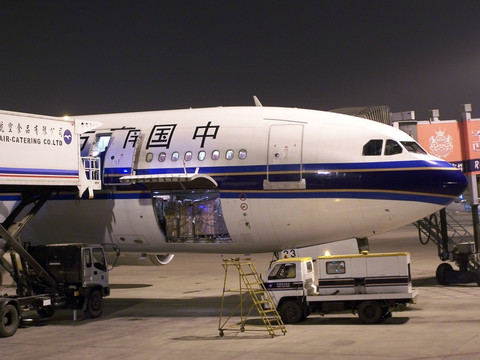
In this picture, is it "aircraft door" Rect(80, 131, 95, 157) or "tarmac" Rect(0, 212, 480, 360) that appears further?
"aircraft door" Rect(80, 131, 95, 157)

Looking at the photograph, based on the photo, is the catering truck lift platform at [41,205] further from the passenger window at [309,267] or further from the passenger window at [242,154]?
the passenger window at [309,267]

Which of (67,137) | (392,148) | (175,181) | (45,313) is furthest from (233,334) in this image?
(67,137)

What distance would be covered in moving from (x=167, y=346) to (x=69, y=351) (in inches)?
99.6

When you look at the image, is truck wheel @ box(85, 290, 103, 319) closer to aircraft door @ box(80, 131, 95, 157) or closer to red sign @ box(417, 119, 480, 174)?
aircraft door @ box(80, 131, 95, 157)

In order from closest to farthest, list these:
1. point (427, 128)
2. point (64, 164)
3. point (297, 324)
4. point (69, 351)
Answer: point (69, 351), point (297, 324), point (64, 164), point (427, 128)

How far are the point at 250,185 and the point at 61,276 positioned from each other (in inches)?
290

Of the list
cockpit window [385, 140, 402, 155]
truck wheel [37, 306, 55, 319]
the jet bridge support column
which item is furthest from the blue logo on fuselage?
the jet bridge support column

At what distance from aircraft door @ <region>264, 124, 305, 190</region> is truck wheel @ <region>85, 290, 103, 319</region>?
717 cm

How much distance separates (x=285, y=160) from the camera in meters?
22.0

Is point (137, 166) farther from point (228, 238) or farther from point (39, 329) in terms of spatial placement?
point (39, 329)

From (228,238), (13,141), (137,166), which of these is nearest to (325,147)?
(228,238)

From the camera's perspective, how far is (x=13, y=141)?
2136cm

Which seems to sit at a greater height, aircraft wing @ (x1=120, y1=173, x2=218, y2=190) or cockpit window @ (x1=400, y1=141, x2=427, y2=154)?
cockpit window @ (x1=400, y1=141, x2=427, y2=154)

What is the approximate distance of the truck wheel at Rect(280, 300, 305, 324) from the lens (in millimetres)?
20891
